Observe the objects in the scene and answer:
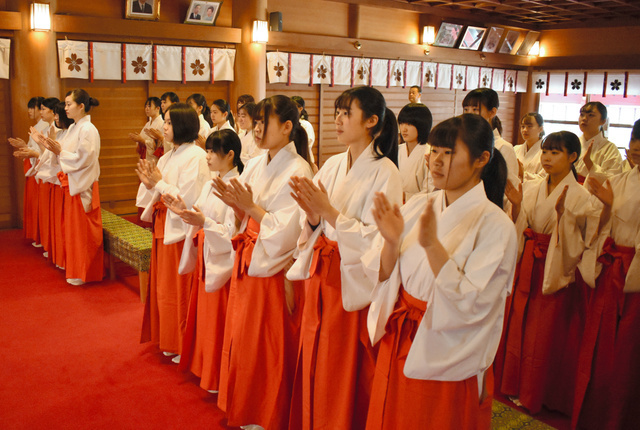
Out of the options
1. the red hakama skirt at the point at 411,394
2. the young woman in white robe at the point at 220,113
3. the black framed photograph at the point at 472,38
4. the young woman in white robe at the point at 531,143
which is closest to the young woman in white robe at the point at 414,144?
the young woman in white robe at the point at 531,143

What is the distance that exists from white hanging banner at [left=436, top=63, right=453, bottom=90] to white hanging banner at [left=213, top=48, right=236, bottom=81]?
5.39 meters

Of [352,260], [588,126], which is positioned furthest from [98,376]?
[588,126]

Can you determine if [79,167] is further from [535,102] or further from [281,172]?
[535,102]

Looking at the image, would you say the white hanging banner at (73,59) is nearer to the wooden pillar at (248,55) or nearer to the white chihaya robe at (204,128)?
the white chihaya robe at (204,128)

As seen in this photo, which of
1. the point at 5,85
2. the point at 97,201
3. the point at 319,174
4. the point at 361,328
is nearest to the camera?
the point at 361,328

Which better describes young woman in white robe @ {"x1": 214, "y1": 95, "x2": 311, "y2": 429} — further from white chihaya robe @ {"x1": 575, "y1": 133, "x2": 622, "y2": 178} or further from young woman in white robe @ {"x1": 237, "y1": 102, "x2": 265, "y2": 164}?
white chihaya robe @ {"x1": 575, "y1": 133, "x2": 622, "y2": 178}

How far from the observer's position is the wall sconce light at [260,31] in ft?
31.3

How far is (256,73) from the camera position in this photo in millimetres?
9797

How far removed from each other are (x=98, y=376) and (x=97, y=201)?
2545 mm

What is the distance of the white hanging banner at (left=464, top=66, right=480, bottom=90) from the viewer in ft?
44.7

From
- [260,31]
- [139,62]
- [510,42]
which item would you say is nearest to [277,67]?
[260,31]

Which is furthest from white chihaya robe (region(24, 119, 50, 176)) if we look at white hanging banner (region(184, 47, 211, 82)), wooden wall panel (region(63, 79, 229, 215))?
white hanging banner (region(184, 47, 211, 82))

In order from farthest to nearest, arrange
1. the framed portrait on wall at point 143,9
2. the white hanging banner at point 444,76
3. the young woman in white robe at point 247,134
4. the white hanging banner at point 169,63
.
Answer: the white hanging banner at point 444,76
the white hanging banner at point 169,63
the framed portrait on wall at point 143,9
the young woman in white robe at point 247,134

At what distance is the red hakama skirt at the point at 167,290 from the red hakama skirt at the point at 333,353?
5.20ft
